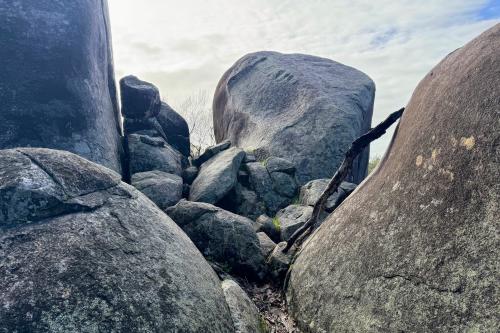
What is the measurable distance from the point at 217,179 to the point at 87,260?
7.83m

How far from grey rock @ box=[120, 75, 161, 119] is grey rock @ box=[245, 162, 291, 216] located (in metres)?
5.72

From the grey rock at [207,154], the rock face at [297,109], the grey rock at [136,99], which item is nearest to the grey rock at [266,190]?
the rock face at [297,109]

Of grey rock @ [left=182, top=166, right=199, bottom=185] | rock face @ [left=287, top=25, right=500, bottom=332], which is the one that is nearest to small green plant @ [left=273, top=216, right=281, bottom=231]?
rock face @ [left=287, top=25, right=500, bottom=332]

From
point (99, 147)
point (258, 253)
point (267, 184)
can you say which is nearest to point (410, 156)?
point (258, 253)

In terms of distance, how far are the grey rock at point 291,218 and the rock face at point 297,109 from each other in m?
3.20

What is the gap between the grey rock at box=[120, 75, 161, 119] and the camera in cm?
1719

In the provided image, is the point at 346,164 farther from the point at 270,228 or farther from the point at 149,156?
the point at 149,156

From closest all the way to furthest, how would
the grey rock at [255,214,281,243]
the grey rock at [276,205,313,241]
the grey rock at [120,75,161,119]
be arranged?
1. the grey rock at [276,205,313,241]
2. the grey rock at [255,214,281,243]
3. the grey rock at [120,75,161,119]

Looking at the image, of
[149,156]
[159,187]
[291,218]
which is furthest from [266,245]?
[149,156]

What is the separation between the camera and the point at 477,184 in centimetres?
548

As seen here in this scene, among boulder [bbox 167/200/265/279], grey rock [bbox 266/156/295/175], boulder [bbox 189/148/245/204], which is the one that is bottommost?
grey rock [bbox 266/156/295/175]

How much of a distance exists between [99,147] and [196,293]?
300 inches

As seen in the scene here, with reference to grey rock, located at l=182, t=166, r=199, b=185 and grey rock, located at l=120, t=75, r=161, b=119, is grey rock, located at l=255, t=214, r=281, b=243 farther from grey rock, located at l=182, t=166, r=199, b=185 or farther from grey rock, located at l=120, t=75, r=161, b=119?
grey rock, located at l=120, t=75, r=161, b=119

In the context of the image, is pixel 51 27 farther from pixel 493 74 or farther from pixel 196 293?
pixel 493 74
